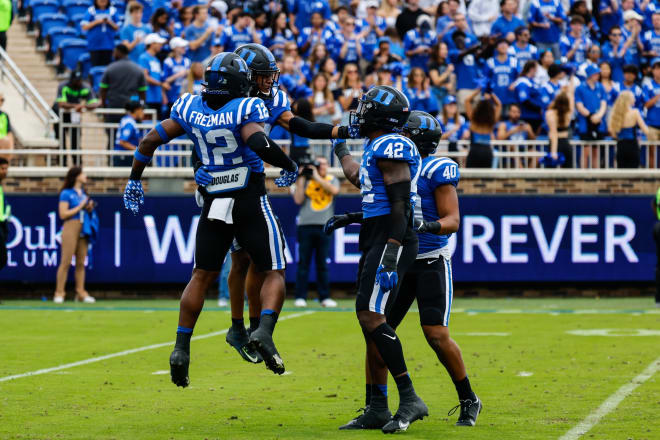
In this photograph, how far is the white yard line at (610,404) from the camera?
7656 millimetres

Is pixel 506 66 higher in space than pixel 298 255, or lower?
higher

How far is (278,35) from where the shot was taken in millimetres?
22328

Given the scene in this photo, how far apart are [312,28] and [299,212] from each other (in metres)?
5.32

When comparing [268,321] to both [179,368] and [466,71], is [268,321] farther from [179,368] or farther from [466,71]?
[466,71]

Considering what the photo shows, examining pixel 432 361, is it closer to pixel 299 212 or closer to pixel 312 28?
pixel 299 212

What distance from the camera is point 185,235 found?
1922cm

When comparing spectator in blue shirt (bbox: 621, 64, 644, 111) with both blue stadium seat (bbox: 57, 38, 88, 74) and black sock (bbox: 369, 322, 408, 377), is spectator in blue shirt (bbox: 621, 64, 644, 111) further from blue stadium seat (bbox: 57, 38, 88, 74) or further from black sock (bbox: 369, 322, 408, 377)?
black sock (bbox: 369, 322, 408, 377)

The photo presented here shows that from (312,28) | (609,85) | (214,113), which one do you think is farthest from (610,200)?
(214,113)

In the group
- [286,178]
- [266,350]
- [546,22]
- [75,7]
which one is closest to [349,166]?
[286,178]

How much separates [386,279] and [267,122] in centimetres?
183

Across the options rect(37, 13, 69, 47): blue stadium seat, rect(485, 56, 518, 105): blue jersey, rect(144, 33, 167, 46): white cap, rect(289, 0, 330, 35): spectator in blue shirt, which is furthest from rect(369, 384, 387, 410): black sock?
rect(37, 13, 69, 47): blue stadium seat

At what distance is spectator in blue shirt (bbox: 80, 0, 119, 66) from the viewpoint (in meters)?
21.7

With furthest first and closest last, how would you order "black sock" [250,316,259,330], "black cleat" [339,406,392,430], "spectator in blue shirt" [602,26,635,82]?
"spectator in blue shirt" [602,26,635,82], "black sock" [250,316,259,330], "black cleat" [339,406,392,430]

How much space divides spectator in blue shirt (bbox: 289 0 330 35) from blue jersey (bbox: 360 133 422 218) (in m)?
15.4
